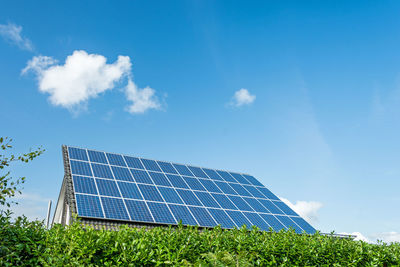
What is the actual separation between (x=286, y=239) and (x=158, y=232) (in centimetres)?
378

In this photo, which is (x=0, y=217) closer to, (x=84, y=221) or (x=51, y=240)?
(x=51, y=240)

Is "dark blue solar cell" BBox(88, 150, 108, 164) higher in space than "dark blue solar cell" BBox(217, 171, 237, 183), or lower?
higher

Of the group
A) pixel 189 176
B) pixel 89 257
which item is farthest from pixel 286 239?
pixel 189 176

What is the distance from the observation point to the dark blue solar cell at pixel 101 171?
664 inches

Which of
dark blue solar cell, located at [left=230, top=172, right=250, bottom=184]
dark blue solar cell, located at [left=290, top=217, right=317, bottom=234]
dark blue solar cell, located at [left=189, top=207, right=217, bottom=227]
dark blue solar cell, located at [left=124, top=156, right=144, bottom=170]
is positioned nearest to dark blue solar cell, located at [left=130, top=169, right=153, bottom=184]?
dark blue solar cell, located at [left=124, top=156, right=144, bottom=170]

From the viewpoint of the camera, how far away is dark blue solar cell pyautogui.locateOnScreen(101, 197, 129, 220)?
13.7 m

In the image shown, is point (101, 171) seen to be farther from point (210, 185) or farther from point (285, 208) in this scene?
point (285, 208)

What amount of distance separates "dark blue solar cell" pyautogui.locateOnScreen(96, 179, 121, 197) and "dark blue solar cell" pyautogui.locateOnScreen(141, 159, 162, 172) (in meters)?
3.75

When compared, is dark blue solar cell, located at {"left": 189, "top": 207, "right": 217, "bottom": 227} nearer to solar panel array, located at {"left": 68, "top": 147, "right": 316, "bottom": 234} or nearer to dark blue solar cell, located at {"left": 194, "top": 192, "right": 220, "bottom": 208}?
solar panel array, located at {"left": 68, "top": 147, "right": 316, "bottom": 234}

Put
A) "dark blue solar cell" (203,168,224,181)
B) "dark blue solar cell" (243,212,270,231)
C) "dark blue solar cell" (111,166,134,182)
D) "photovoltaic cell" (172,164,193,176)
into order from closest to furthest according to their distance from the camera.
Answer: "dark blue solar cell" (243,212,270,231) → "dark blue solar cell" (111,166,134,182) → "photovoltaic cell" (172,164,193,176) → "dark blue solar cell" (203,168,224,181)

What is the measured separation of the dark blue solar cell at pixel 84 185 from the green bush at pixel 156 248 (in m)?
6.46

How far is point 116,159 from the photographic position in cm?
1988

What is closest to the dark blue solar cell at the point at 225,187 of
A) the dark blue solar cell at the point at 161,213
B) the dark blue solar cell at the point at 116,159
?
the dark blue solar cell at the point at 161,213

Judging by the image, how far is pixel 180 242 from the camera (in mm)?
8852
